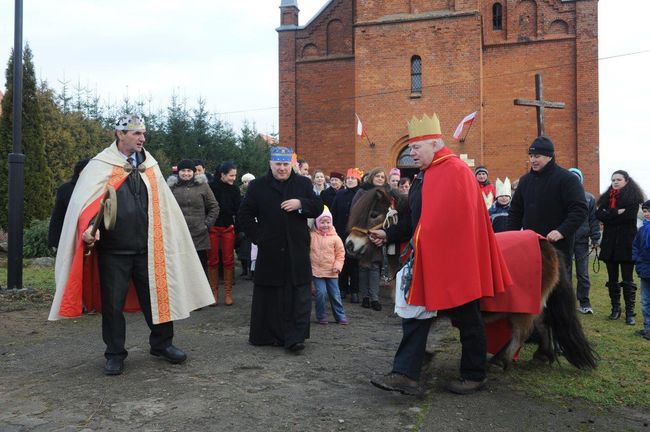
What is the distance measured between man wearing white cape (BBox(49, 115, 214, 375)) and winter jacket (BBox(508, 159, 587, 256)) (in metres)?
3.31

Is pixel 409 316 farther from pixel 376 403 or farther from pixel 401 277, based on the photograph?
pixel 376 403

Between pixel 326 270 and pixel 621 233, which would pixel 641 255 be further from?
pixel 326 270

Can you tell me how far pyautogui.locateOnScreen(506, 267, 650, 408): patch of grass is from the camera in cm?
446

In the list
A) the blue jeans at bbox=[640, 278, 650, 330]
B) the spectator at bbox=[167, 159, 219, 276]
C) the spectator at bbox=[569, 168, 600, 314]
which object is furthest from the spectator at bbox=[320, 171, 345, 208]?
the blue jeans at bbox=[640, 278, 650, 330]

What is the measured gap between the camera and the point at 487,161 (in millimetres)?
24422

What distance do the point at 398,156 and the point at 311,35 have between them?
23.6ft

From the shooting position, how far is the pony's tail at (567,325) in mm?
5043

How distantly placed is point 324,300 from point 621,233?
3949 millimetres

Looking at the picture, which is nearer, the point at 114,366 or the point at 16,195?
the point at 114,366

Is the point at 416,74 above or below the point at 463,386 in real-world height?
above

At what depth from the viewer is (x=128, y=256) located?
5.09 meters

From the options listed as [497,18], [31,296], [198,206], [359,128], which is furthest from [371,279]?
[497,18]

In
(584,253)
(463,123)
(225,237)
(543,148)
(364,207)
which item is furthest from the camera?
(463,123)

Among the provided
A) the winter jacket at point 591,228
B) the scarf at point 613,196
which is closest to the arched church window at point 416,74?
the winter jacket at point 591,228
